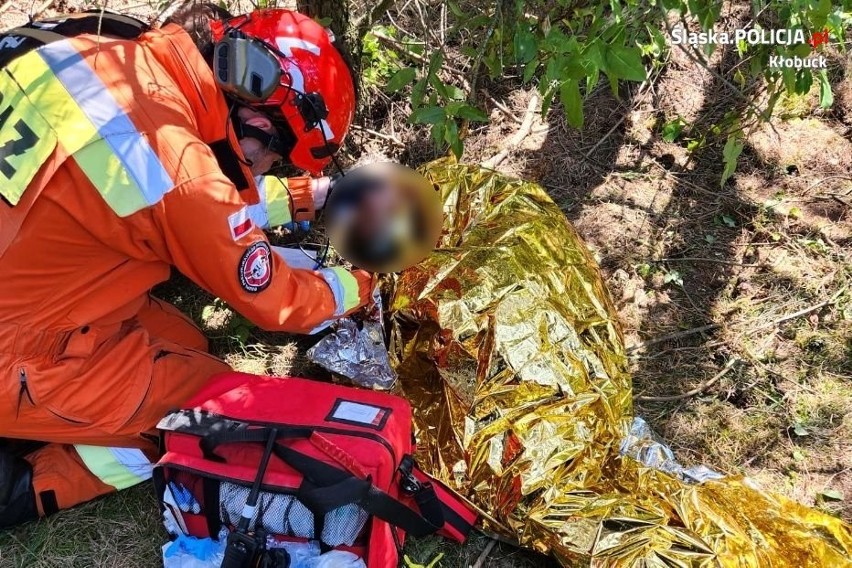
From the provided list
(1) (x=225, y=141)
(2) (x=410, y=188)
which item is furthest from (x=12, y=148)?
(2) (x=410, y=188)

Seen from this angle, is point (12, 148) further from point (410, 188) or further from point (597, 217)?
point (597, 217)

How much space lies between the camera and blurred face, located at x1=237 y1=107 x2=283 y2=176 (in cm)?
203

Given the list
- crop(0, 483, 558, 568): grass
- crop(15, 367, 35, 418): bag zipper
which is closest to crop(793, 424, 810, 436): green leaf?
crop(0, 483, 558, 568): grass

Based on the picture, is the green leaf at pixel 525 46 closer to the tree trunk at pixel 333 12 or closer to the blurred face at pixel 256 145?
the blurred face at pixel 256 145

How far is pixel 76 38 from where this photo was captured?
1.68 m

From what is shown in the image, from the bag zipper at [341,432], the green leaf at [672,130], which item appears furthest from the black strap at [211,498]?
the green leaf at [672,130]

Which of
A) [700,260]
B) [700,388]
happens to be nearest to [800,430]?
[700,388]

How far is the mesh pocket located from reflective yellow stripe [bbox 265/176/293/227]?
3.86 feet

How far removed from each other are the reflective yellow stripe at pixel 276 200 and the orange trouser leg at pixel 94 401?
659 millimetres

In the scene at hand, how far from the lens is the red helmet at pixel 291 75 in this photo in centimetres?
184

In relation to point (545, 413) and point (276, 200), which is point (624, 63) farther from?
point (276, 200)

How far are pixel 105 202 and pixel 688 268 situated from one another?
2.47 m

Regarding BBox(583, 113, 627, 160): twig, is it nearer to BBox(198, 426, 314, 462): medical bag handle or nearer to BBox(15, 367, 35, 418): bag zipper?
BBox(198, 426, 314, 462): medical bag handle

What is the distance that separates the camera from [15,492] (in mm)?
2139
